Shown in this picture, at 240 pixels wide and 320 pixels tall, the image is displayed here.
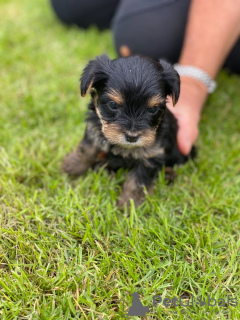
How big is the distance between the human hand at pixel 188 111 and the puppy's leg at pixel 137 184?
1.88ft

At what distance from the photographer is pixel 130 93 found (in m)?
2.53

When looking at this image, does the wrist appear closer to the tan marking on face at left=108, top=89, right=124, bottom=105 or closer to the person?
the person

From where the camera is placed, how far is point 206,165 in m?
3.75

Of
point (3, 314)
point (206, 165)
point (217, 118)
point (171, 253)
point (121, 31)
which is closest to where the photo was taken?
point (3, 314)

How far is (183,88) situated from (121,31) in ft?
5.21

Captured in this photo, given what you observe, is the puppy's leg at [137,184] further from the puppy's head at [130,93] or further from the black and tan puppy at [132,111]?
the puppy's head at [130,93]

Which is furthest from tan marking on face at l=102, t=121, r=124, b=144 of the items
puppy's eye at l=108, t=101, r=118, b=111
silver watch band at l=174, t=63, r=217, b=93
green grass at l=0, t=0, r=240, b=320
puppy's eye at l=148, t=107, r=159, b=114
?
silver watch band at l=174, t=63, r=217, b=93

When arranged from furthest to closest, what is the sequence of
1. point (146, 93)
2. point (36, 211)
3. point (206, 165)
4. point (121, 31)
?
point (121, 31) < point (206, 165) < point (36, 211) < point (146, 93)

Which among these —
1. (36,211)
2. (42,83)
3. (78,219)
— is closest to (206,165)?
(78,219)

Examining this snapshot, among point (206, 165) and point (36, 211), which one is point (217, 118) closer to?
point (206, 165)

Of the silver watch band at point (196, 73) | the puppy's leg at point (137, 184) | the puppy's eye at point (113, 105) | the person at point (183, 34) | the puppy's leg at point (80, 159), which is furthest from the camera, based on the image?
the silver watch band at point (196, 73)

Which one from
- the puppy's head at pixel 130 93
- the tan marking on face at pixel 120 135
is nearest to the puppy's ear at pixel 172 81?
the puppy's head at pixel 130 93

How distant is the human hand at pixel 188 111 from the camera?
360 cm

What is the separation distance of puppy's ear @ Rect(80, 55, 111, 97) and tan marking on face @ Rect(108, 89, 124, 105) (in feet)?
0.52
